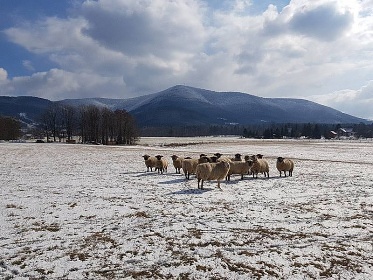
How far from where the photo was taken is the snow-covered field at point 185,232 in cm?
876

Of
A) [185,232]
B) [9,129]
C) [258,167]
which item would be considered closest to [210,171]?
[258,167]

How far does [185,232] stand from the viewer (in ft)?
37.8

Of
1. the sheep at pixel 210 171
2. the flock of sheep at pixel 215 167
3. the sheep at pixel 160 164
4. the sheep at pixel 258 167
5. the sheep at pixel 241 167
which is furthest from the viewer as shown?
the sheep at pixel 160 164

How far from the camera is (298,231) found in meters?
Result: 11.8

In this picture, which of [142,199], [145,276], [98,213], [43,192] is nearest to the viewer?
[145,276]

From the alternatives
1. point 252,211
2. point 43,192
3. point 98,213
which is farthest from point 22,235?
point 252,211

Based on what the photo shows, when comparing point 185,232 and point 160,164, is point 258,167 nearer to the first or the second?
point 160,164

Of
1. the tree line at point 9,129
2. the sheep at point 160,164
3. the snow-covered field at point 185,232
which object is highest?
the tree line at point 9,129

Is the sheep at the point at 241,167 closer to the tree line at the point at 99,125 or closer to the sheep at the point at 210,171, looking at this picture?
the sheep at the point at 210,171

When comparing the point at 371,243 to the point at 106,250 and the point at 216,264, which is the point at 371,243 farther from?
the point at 106,250

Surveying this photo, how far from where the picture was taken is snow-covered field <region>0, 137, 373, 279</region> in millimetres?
8758

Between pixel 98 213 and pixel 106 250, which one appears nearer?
pixel 106 250

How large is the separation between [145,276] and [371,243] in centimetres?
775

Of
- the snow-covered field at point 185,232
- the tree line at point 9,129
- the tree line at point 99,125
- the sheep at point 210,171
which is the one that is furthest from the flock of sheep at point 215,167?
the tree line at point 9,129
